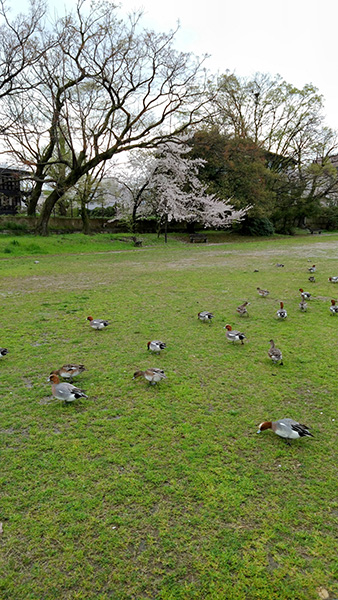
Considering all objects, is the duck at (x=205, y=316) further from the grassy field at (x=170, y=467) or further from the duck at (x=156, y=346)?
the duck at (x=156, y=346)

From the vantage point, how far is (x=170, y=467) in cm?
294

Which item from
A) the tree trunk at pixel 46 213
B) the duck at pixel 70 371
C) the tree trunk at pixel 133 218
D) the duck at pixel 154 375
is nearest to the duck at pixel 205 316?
the duck at pixel 154 375

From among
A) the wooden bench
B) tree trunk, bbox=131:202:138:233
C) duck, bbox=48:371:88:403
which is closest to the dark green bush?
the wooden bench

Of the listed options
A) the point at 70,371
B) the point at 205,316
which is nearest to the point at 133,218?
the point at 205,316

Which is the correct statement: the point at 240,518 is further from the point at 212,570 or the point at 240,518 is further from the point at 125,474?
A: the point at 125,474

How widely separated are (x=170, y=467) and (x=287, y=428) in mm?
1135

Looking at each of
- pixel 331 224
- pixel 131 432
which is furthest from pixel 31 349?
pixel 331 224

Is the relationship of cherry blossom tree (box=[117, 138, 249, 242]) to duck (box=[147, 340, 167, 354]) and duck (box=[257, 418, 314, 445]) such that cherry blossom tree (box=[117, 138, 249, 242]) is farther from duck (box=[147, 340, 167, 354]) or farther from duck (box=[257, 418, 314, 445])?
duck (box=[257, 418, 314, 445])

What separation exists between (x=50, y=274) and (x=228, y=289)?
6576mm

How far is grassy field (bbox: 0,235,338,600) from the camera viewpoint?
2092 mm

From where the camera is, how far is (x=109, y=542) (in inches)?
89.4

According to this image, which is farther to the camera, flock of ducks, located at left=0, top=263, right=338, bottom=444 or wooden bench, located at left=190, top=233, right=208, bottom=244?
wooden bench, located at left=190, top=233, right=208, bottom=244

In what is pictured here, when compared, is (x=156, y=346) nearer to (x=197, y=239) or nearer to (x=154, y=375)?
(x=154, y=375)

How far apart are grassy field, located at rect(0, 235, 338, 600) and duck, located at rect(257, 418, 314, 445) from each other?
0.38 ft
